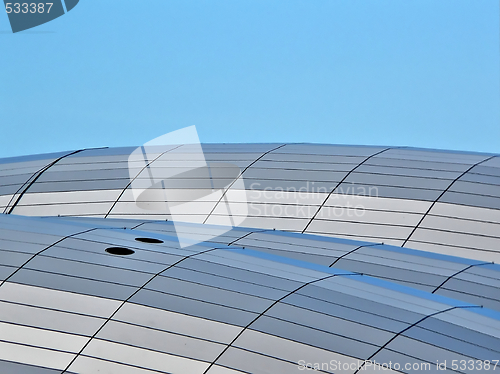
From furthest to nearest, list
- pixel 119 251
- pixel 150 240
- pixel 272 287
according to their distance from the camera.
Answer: pixel 150 240, pixel 119 251, pixel 272 287

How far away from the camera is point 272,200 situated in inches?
1133

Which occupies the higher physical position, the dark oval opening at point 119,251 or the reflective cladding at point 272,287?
the dark oval opening at point 119,251

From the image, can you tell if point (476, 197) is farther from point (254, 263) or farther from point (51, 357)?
point (51, 357)

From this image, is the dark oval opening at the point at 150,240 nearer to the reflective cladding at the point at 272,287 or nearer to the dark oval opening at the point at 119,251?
the reflective cladding at the point at 272,287

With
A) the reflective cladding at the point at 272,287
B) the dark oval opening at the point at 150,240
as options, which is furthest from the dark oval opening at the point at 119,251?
the dark oval opening at the point at 150,240

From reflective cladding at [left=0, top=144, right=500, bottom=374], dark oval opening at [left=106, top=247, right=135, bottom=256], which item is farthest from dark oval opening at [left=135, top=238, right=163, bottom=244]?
dark oval opening at [left=106, top=247, right=135, bottom=256]

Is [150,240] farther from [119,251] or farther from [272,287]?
[272,287]

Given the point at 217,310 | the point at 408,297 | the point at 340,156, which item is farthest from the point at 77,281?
the point at 340,156

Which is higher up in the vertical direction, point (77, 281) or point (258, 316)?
point (77, 281)

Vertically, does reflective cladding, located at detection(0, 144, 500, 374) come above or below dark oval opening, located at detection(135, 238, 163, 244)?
below

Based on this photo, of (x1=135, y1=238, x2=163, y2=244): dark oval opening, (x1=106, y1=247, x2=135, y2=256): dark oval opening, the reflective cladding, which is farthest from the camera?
(x1=135, y1=238, x2=163, y2=244): dark oval opening

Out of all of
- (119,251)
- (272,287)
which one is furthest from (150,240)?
(272,287)

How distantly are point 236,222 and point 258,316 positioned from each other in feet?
43.7

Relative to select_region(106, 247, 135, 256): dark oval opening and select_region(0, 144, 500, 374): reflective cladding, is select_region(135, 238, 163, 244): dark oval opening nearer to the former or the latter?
select_region(0, 144, 500, 374): reflective cladding
